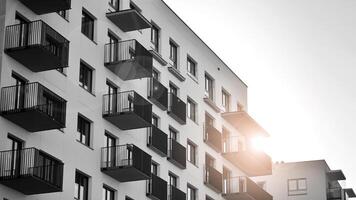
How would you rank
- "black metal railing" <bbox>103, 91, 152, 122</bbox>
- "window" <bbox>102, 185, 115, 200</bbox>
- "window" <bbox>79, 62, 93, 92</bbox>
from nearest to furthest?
"window" <bbox>79, 62, 93, 92</bbox> < "window" <bbox>102, 185, 115, 200</bbox> < "black metal railing" <bbox>103, 91, 152, 122</bbox>

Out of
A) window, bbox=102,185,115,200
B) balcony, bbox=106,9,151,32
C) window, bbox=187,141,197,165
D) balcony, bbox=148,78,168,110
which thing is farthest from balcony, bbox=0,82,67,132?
window, bbox=187,141,197,165

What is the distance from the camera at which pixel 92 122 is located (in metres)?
47.3

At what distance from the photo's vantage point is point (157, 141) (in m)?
53.2

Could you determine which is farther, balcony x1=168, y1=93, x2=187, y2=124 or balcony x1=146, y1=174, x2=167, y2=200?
balcony x1=168, y1=93, x2=187, y2=124

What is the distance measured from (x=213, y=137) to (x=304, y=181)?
28861 mm

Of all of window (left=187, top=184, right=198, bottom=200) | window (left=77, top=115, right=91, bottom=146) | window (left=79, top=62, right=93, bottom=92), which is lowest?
window (left=187, top=184, right=198, bottom=200)

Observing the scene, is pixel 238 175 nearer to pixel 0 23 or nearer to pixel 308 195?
pixel 308 195

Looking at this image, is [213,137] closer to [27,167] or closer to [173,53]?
[173,53]

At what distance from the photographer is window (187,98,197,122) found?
60750 millimetres

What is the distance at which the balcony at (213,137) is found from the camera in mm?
61875

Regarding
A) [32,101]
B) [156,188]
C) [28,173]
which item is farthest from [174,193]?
[28,173]

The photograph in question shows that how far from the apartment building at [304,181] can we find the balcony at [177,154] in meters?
33.9

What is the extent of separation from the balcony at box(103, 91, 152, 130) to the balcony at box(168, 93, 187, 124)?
6.38 m

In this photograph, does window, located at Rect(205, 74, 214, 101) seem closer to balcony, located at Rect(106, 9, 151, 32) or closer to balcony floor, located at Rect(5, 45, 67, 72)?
balcony, located at Rect(106, 9, 151, 32)
